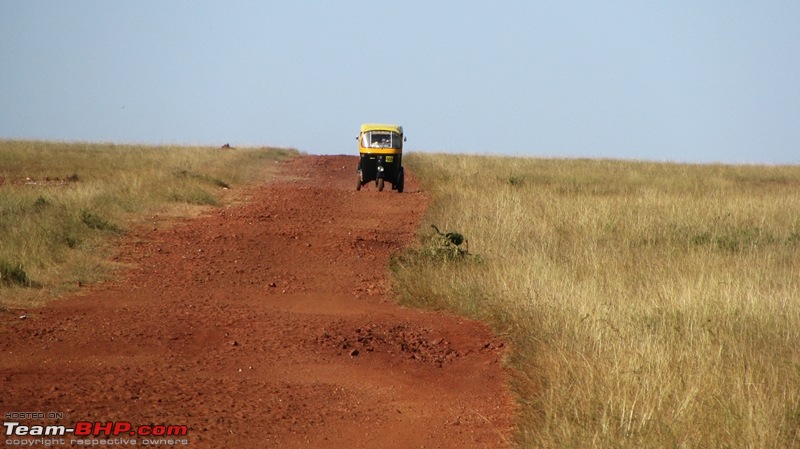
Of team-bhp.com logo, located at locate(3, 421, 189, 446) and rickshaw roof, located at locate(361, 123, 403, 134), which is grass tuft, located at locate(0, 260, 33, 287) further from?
rickshaw roof, located at locate(361, 123, 403, 134)

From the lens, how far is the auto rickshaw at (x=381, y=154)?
72.9 ft

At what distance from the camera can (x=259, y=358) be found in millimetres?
7000

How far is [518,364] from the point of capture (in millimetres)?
6684

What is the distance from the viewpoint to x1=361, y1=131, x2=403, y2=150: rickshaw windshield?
22.5 meters

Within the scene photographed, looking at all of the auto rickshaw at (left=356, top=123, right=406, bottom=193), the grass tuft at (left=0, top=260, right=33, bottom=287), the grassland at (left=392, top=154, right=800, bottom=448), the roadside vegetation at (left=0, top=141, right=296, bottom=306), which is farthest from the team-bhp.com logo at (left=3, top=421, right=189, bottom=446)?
the auto rickshaw at (left=356, top=123, right=406, bottom=193)

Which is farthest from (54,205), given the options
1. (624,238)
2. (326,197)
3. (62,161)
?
(62,161)

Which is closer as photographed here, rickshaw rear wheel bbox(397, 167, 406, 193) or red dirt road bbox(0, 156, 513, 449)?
Result: red dirt road bbox(0, 156, 513, 449)

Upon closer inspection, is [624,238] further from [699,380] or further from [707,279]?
[699,380]

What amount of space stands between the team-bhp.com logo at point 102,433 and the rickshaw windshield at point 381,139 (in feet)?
57.1

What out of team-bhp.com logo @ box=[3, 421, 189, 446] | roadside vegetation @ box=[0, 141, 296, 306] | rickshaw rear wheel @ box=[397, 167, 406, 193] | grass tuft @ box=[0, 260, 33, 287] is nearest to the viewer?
team-bhp.com logo @ box=[3, 421, 189, 446]

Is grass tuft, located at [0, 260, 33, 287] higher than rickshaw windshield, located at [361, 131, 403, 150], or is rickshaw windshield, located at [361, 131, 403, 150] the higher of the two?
rickshaw windshield, located at [361, 131, 403, 150]

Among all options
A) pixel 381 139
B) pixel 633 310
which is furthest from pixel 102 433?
pixel 381 139

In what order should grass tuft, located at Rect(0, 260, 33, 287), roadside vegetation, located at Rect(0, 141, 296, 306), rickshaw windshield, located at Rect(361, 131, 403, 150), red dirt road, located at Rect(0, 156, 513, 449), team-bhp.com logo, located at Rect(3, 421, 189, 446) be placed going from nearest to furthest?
team-bhp.com logo, located at Rect(3, 421, 189, 446) → red dirt road, located at Rect(0, 156, 513, 449) → grass tuft, located at Rect(0, 260, 33, 287) → roadside vegetation, located at Rect(0, 141, 296, 306) → rickshaw windshield, located at Rect(361, 131, 403, 150)

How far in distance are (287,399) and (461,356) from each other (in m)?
1.75
